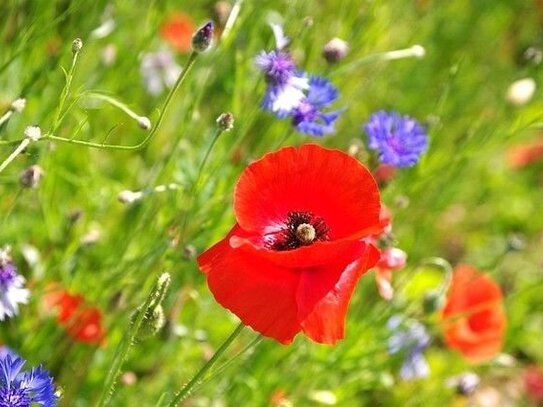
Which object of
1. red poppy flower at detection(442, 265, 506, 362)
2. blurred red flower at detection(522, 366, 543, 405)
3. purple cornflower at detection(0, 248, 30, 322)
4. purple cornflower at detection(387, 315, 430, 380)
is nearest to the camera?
purple cornflower at detection(0, 248, 30, 322)

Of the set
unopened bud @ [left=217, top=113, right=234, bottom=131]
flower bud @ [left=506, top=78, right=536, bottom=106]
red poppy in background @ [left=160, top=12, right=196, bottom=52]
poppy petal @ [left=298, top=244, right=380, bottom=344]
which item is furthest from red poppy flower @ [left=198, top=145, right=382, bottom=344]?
red poppy in background @ [left=160, top=12, right=196, bottom=52]

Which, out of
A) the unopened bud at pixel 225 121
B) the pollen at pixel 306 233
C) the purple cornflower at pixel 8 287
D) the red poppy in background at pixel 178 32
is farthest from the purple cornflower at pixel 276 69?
the red poppy in background at pixel 178 32

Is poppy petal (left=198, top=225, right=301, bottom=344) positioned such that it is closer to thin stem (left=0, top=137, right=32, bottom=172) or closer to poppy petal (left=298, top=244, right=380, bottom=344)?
poppy petal (left=298, top=244, right=380, bottom=344)

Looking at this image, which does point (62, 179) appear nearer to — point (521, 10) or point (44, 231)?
point (44, 231)

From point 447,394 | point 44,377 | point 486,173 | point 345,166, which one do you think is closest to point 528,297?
point 486,173

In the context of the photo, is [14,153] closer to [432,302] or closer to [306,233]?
[306,233]

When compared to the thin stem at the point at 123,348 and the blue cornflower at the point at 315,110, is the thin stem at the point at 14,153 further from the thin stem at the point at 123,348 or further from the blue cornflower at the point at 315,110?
the blue cornflower at the point at 315,110

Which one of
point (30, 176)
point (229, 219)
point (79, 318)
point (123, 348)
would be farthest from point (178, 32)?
point (123, 348)
